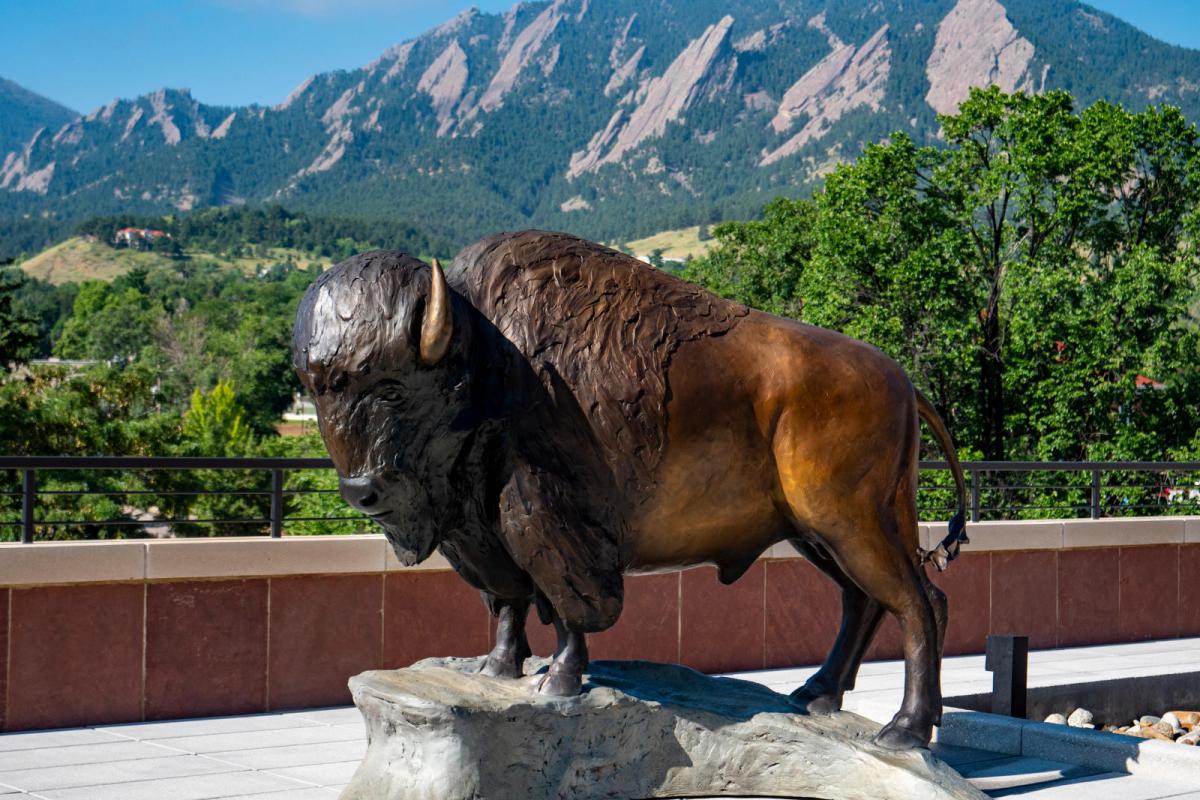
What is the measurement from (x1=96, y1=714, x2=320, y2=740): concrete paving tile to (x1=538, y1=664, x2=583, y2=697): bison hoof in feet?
10.8

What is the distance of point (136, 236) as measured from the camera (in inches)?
7623

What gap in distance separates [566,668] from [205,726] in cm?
360

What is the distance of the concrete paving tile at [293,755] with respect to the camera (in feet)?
22.9

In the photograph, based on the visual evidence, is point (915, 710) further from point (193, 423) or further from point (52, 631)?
point (193, 423)

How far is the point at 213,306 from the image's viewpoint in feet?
375

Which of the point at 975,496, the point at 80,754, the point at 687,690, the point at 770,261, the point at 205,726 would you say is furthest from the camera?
the point at 770,261

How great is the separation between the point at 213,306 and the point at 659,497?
11397 centimetres

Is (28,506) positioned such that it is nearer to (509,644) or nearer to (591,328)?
(509,644)

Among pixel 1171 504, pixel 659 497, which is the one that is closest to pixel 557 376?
pixel 659 497

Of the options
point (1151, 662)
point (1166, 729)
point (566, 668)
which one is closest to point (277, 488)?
point (566, 668)

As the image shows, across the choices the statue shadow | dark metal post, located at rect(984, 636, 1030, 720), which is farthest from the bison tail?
dark metal post, located at rect(984, 636, 1030, 720)

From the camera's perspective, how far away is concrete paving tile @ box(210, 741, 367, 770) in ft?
22.9

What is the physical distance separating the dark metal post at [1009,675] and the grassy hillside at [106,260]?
17897 centimetres

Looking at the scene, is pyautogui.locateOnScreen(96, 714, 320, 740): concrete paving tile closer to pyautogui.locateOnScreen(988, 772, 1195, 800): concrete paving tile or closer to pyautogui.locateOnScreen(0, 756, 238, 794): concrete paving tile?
pyautogui.locateOnScreen(0, 756, 238, 794): concrete paving tile
